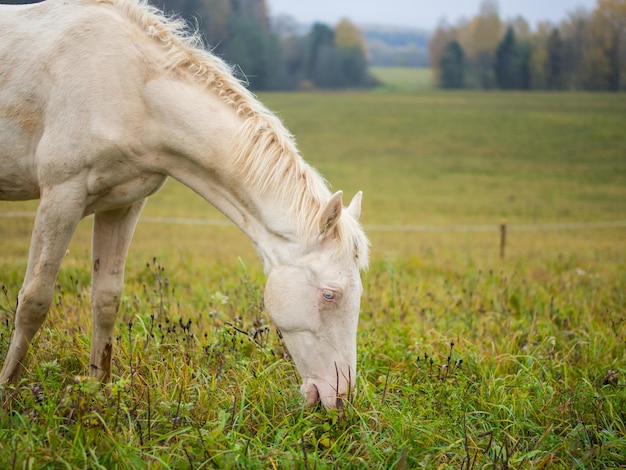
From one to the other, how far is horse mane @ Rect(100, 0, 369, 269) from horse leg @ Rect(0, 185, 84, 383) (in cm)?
100

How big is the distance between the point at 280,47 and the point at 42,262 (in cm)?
6848

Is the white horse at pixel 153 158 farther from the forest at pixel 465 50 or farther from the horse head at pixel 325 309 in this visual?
the forest at pixel 465 50

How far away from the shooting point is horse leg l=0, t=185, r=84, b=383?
338 cm

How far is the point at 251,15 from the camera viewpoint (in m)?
65.4

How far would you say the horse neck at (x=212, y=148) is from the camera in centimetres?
350

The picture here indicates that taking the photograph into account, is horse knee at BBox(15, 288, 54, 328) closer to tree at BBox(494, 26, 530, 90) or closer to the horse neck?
the horse neck

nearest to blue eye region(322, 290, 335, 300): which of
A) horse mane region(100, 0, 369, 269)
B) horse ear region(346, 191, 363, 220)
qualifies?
horse mane region(100, 0, 369, 269)

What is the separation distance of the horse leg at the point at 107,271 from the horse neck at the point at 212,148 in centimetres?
55

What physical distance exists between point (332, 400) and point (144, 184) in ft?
5.61

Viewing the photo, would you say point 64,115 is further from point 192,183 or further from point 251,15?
point 251,15

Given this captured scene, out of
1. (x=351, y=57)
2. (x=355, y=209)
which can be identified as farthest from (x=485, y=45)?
(x=355, y=209)

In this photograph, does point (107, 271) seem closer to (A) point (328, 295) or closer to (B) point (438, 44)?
(A) point (328, 295)

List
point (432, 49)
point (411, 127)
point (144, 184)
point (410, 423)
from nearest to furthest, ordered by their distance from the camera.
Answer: point (410, 423) → point (144, 184) → point (411, 127) → point (432, 49)

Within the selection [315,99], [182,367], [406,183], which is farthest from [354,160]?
[182,367]
